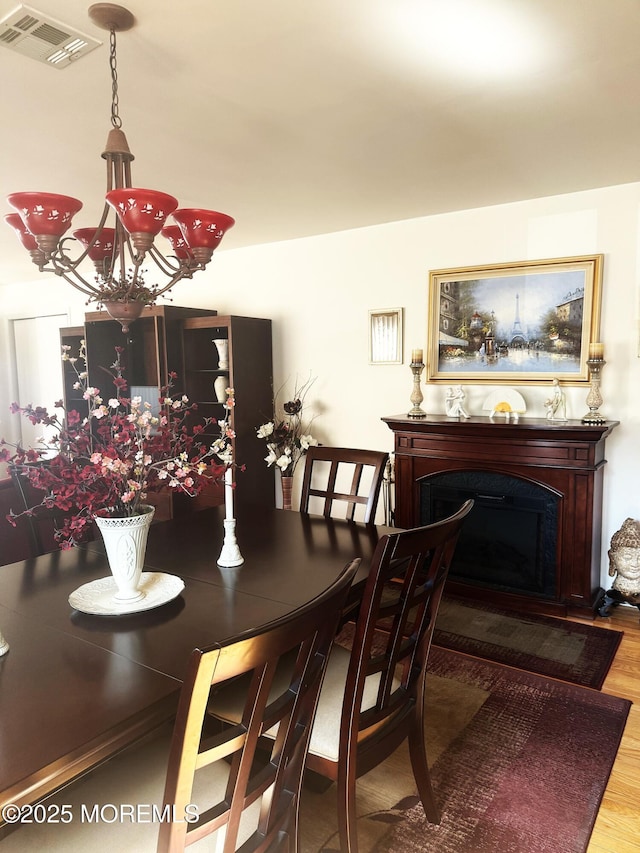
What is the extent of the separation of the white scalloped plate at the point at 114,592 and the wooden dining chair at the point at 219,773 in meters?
0.35

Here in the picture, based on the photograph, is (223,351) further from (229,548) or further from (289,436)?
(229,548)

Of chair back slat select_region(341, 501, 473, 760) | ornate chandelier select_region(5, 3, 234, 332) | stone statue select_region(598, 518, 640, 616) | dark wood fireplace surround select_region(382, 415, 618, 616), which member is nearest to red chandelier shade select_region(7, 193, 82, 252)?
ornate chandelier select_region(5, 3, 234, 332)

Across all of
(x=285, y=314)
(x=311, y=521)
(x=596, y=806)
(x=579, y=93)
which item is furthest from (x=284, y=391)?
(x=596, y=806)

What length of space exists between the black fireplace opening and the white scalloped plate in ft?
7.08

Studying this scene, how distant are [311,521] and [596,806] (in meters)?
1.41

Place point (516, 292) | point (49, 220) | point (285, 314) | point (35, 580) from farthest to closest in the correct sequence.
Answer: point (285, 314) → point (516, 292) → point (35, 580) → point (49, 220)

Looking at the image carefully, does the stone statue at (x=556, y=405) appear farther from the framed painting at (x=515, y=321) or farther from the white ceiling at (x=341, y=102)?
the white ceiling at (x=341, y=102)

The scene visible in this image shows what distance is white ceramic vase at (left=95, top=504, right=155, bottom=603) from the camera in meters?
1.59

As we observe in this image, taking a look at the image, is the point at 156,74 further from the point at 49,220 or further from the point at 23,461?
the point at 23,461

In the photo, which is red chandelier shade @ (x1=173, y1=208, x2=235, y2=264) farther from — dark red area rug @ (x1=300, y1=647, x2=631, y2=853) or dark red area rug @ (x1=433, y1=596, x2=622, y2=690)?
dark red area rug @ (x1=433, y1=596, x2=622, y2=690)

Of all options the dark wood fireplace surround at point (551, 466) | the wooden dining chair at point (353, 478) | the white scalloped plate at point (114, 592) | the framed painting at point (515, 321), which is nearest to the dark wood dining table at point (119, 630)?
the white scalloped plate at point (114, 592)

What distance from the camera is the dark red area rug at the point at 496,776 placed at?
175cm

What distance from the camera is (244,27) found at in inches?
66.7

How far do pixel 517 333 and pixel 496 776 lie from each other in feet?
8.16
